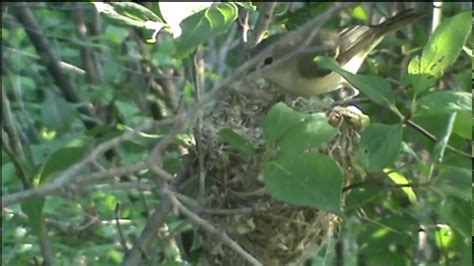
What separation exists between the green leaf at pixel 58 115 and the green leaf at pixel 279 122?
5.61ft

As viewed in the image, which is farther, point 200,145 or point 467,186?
point 200,145

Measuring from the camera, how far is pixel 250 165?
202 cm

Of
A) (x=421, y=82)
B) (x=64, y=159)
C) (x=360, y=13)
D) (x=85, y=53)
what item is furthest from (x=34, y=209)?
(x=85, y=53)

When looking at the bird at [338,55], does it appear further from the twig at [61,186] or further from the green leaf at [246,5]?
the twig at [61,186]

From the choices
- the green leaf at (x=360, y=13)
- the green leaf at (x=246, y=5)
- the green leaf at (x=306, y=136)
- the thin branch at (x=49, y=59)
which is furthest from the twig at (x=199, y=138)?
the thin branch at (x=49, y=59)

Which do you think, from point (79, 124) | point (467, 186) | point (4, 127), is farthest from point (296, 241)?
point (79, 124)

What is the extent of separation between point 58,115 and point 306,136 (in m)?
1.81

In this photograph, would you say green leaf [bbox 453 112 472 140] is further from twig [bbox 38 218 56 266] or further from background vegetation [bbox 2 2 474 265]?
twig [bbox 38 218 56 266]

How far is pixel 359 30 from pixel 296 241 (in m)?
1.03

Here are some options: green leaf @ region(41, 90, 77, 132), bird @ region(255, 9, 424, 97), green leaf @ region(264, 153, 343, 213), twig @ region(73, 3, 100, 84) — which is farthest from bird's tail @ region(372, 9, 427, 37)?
twig @ region(73, 3, 100, 84)

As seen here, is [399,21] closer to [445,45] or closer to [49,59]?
[445,45]

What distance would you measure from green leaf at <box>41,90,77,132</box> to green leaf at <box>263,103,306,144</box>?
1710 millimetres

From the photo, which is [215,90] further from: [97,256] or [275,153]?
[97,256]

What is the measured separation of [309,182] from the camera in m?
1.59
